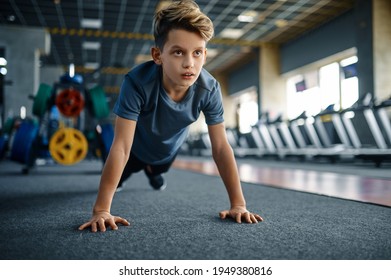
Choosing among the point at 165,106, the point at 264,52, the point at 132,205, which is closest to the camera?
the point at 165,106

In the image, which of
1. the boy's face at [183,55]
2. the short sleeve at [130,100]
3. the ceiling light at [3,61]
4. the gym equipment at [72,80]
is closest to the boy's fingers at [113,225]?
the short sleeve at [130,100]

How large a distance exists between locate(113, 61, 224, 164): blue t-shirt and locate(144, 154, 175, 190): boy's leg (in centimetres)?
45

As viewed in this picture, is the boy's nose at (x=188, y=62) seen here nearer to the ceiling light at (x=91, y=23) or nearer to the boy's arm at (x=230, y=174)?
the boy's arm at (x=230, y=174)

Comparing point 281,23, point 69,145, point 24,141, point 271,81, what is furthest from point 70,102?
point 271,81

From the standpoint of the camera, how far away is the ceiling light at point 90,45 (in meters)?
11.1

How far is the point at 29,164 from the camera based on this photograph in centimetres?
339

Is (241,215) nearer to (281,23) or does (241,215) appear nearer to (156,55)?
(156,55)

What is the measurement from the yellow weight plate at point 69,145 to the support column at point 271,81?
334 inches

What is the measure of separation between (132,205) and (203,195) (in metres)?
0.49

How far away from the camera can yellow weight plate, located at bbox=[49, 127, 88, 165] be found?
339 cm

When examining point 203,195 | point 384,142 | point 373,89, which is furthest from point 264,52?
point 203,195

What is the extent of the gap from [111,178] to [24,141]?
2.42 meters
